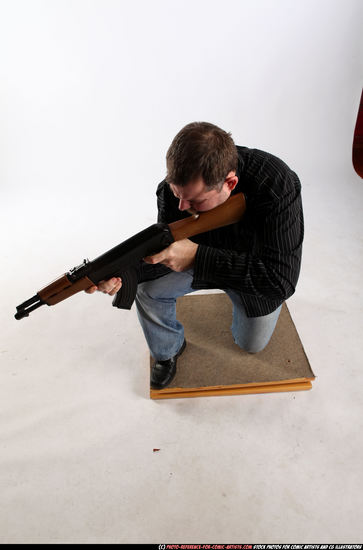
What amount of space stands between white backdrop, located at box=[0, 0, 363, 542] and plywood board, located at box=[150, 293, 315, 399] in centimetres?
31

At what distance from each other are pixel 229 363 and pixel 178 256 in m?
0.64

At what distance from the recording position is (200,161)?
3.83 feet

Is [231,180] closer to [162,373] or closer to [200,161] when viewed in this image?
[200,161]

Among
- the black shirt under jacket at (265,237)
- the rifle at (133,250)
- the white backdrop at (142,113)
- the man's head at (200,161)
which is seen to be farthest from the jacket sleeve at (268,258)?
the white backdrop at (142,113)

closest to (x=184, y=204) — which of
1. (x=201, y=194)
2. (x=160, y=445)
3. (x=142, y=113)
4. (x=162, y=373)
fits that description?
(x=201, y=194)

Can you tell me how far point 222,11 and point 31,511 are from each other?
10.2 ft

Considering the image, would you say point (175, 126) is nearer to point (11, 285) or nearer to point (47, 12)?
point (47, 12)

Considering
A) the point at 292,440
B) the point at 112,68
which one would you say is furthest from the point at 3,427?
the point at 112,68

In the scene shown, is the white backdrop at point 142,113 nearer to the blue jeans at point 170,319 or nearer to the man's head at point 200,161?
the blue jeans at point 170,319

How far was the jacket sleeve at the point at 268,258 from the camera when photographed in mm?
1386

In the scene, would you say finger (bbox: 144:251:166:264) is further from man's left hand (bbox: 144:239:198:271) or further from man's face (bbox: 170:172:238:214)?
man's face (bbox: 170:172:238:214)

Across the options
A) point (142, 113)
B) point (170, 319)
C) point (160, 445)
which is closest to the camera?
point (160, 445)

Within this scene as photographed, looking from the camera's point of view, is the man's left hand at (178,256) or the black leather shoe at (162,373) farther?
the black leather shoe at (162,373)

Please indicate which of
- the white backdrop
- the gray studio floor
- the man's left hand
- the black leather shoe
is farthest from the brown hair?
the white backdrop
